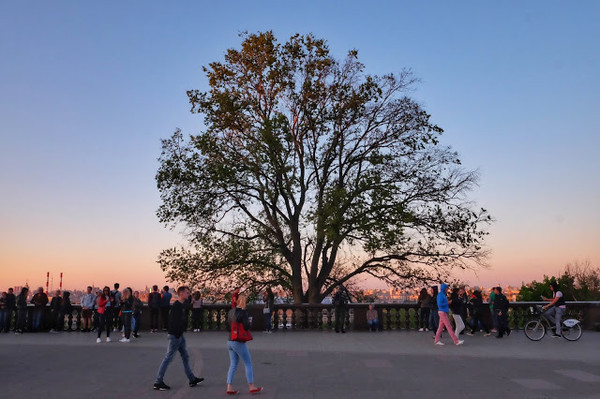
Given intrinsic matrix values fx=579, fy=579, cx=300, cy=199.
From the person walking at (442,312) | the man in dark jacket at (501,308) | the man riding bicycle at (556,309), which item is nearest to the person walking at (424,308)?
the man in dark jacket at (501,308)

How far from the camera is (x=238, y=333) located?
376 inches

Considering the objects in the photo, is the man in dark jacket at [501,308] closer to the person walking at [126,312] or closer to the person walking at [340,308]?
the person walking at [340,308]

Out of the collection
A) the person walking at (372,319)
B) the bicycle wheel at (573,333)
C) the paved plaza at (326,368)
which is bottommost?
the paved plaza at (326,368)

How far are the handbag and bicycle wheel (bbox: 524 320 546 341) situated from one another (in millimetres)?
12849

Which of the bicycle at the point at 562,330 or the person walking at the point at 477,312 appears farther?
the person walking at the point at 477,312

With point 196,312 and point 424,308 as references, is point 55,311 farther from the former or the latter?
point 424,308

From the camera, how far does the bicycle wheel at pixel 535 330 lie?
19.0 m

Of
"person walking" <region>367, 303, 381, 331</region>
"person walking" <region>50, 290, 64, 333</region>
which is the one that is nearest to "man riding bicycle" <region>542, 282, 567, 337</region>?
"person walking" <region>367, 303, 381, 331</region>

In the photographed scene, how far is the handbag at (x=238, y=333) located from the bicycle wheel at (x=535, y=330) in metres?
12.8

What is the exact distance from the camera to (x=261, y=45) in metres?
27.9

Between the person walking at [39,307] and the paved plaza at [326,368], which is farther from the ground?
the person walking at [39,307]

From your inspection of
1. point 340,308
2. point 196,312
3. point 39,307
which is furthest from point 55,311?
point 340,308

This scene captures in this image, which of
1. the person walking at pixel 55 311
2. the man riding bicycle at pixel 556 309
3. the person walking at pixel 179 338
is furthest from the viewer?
the person walking at pixel 55 311

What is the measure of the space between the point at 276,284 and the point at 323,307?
4.67 meters
